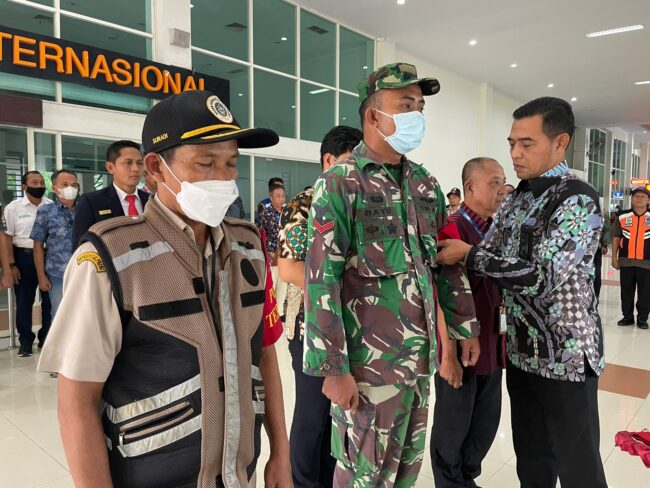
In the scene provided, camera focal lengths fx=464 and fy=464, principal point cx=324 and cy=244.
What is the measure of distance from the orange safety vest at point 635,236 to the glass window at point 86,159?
6427 millimetres

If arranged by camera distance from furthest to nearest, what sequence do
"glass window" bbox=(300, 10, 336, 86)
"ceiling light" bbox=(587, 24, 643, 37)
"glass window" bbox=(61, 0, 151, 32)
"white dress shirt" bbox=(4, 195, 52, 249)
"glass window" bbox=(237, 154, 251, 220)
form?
"ceiling light" bbox=(587, 24, 643, 37)
"glass window" bbox=(300, 10, 336, 86)
"glass window" bbox=(237, 154, 251, 220)
"glass window" bbox=(61, 0, 151, 32)
"white dress shirt" bbox=(4, 195, 52, 249)

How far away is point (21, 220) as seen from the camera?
459 centimetres

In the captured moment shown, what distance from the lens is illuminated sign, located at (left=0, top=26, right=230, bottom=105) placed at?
486 centimetres

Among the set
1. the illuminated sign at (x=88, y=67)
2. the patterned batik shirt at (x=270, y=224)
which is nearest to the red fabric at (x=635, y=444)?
the patterned batik shirt at (x=270, y=224)

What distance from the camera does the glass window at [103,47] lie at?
5.45m

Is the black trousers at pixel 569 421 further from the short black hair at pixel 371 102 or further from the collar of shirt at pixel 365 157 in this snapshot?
the short black hair at pixel 371 102

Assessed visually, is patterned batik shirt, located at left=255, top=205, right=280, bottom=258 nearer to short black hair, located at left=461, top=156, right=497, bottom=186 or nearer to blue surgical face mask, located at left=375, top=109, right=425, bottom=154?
short black hair, located at left=461, top=156, right=497, bottom=186

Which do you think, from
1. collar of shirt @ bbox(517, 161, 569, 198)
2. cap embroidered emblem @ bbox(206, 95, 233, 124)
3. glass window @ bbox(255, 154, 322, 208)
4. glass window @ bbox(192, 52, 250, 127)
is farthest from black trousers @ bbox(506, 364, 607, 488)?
glass window @ bbox(192, 52, 250, 127)

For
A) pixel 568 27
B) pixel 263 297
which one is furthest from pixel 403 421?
pixel 568 27

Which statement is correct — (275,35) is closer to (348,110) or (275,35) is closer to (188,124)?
(348,110)

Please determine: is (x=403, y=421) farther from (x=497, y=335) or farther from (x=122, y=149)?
(x=122, y=149)

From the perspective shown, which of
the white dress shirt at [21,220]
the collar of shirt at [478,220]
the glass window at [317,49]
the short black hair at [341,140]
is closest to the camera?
the short black hair at [341,140]

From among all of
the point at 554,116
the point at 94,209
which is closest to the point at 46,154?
the point at 94,209

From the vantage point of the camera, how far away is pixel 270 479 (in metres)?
1.14
